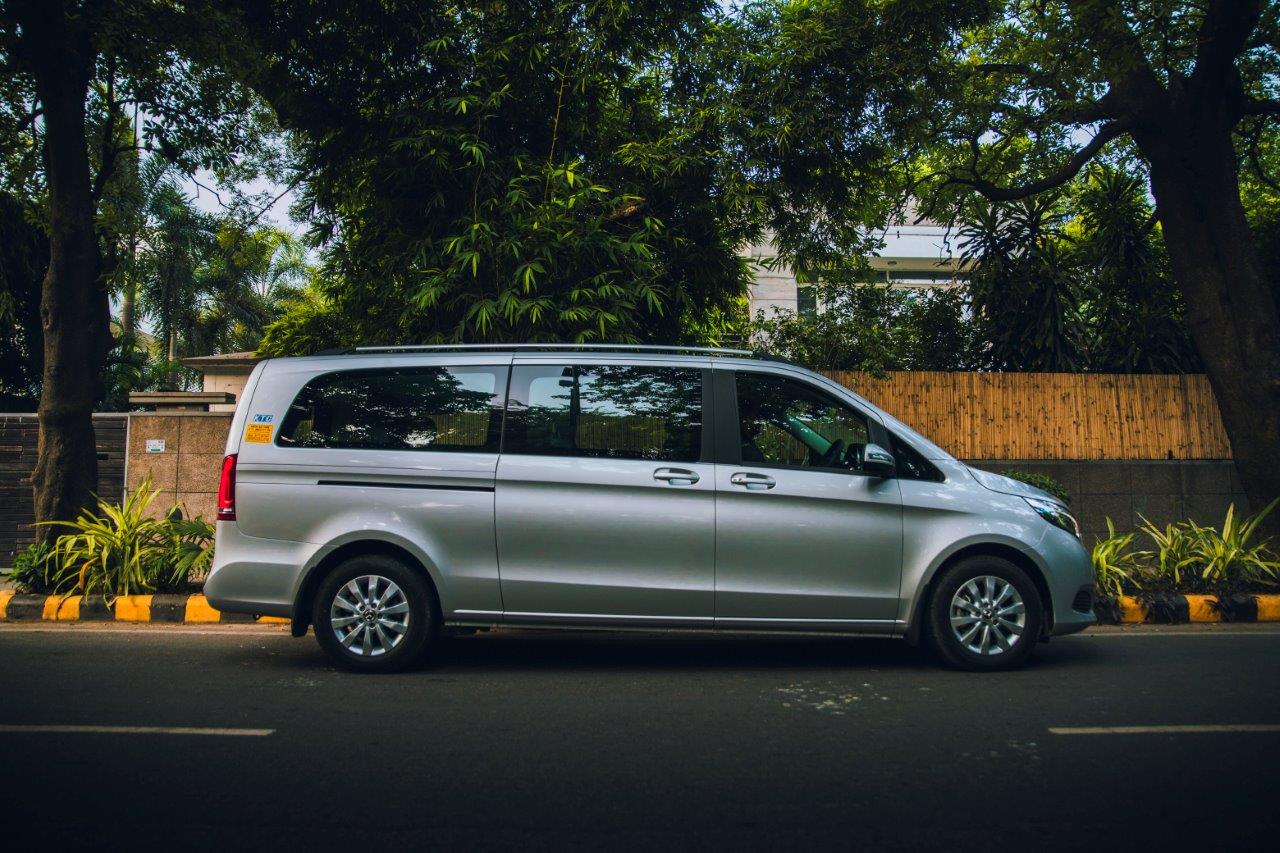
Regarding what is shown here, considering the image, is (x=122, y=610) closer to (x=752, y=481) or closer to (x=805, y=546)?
(x=752, y=481)

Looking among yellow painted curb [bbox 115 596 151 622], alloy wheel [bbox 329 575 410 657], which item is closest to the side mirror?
alloy wheel [bbox 329 575 410 657]

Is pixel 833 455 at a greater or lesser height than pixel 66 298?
lesser

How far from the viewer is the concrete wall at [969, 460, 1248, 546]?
464 inches

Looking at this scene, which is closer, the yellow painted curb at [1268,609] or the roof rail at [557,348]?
the roof rail at [557,348]

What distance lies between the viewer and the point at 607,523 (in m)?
6.32

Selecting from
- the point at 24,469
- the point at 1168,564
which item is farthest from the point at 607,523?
the point at 24,469

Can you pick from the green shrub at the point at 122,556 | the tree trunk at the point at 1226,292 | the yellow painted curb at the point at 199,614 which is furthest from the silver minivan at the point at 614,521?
the tree trunk at the point at 1226,292

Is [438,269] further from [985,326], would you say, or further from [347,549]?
[985,326]

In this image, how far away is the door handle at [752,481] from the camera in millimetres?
6367

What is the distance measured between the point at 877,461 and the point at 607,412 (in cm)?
171

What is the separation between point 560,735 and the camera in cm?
497

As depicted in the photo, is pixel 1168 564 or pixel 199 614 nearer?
pixel 199 614

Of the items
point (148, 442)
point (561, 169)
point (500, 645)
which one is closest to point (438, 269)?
point (561, 169)

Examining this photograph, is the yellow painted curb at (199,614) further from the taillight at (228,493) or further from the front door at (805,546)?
the front door at (805,546)
